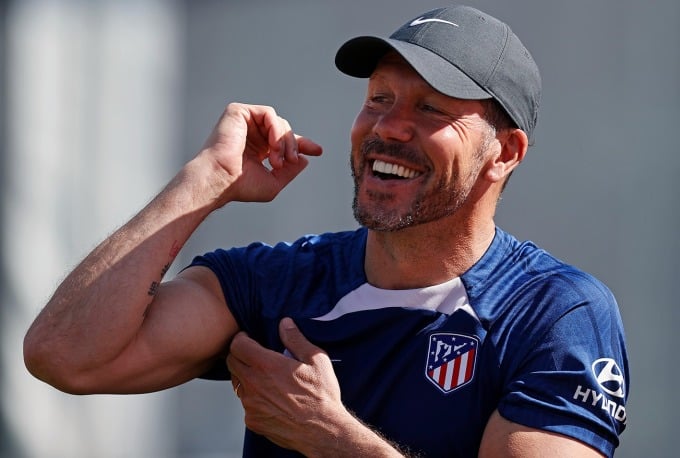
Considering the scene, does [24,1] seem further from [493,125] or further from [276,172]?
[493,125]

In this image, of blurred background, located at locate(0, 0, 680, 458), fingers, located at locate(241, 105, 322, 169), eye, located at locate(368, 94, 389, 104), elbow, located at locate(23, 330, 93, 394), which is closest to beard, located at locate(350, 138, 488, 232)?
eye, located at locate(368, 94, 389, 104)

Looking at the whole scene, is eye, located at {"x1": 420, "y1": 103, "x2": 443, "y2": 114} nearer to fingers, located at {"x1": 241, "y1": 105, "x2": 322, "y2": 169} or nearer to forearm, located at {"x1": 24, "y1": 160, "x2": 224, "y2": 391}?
fingers, located at {"x1": 241, "y1": 105, "x2": 322, "y2": 169}

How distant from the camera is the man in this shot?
2533 mm

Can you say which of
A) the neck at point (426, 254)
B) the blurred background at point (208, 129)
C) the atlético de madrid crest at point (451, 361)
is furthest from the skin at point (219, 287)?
the blurred background at point (208, 129)

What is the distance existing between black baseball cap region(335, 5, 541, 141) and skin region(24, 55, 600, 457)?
0.05m

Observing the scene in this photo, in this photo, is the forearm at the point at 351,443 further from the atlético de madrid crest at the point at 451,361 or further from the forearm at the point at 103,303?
the forearm at the point at 103,303

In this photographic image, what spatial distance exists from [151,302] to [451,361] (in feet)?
2.33

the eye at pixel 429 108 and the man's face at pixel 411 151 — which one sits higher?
the eye at pixel 429 108

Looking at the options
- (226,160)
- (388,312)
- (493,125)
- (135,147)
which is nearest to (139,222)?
(226,160)

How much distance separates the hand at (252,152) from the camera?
2.84 metres

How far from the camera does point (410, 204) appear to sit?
107 inches

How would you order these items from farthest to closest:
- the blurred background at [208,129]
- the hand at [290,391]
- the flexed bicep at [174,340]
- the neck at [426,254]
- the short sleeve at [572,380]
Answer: the blurred background at [208,129]
the neck at [426,254]
the flexed bicep at [174,340]
the hand at [290,391]
the short sleeve at [572,380]

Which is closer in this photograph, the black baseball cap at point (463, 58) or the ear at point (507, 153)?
the black baseball cap at point (463, 58)

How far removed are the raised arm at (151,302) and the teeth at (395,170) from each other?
0.31 meters
